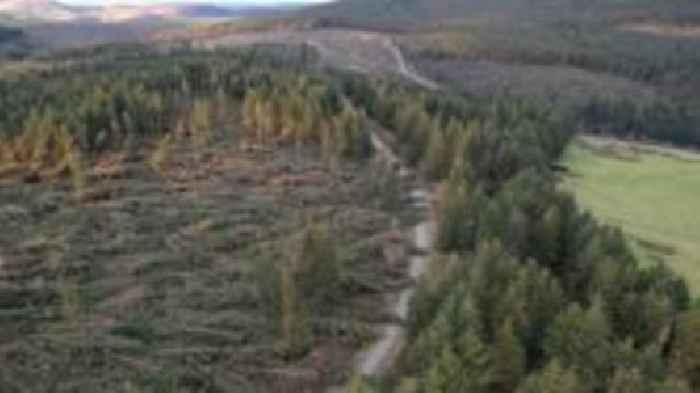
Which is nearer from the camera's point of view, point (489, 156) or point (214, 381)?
point (214, 381)

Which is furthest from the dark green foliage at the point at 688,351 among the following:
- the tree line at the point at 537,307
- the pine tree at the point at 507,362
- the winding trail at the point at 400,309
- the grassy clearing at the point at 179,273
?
the grassy clearing at the point at 179,273

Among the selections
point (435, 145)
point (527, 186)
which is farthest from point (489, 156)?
point (527, 186)

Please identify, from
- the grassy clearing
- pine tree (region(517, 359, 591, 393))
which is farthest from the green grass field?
pine tree (region(517, 359, 591, 393))

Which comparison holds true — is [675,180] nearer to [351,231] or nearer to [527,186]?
[527,186]

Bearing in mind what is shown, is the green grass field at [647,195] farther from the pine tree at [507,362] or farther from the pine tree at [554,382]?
the pine tree at [554,382]

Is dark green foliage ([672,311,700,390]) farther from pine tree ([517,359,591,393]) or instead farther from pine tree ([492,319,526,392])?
pine tree ([517,359,591,393])

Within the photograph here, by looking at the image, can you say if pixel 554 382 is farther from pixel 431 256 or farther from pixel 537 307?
pixel 431 256
